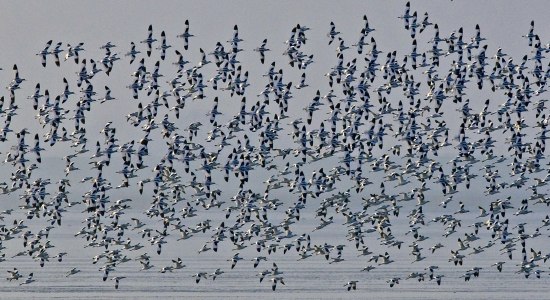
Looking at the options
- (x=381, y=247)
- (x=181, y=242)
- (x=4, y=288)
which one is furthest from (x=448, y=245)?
(x=4, y=288)

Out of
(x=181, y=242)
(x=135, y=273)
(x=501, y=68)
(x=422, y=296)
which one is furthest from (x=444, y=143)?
(x=181, y=242)

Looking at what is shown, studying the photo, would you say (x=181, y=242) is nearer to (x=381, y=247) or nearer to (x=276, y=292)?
(x=381, y=247)

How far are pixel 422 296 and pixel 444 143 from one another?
11.3 m

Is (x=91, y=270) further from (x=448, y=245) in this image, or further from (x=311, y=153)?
(x=448, y=245)

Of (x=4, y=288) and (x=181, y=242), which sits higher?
(x=181, y=242)

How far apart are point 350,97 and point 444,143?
20.0 ft

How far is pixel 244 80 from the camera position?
86250mm

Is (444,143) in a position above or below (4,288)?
above

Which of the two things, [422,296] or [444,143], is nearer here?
[422,296]

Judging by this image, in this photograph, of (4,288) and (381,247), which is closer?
(4,288)

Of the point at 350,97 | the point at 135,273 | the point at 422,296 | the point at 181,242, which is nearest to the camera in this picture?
the point at 422,296

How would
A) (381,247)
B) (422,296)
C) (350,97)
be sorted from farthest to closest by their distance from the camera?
1. (381,247)
2. (350,97)
3. (422,296)

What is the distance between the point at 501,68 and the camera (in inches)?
3428

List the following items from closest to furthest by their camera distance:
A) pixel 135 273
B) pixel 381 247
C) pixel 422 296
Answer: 1. pixel 422 296
2. pixel 135 273
3. pixel 381 247
